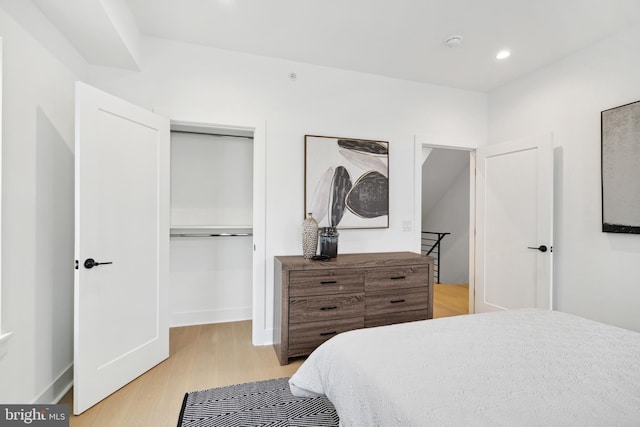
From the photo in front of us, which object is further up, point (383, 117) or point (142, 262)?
point (383, 117)

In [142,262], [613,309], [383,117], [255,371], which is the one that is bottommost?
[255,371]

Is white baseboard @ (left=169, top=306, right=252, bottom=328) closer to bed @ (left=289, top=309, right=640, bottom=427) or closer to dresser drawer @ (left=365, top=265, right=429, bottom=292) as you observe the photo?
dresser drawer @ (left=365, top=265, right=429, bottom=292)

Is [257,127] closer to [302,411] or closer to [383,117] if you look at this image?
[383,117]

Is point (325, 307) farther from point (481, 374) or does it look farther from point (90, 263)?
point (90, 263)

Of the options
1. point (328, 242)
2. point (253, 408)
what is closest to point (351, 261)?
point (328, 242)

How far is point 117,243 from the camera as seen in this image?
2.12m

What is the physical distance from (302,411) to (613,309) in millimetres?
2639

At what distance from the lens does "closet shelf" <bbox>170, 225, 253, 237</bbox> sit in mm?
3250

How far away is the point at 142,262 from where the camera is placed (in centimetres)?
232

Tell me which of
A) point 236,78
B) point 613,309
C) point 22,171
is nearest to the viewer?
point 22,171

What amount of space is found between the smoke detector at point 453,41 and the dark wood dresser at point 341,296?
6.23ft

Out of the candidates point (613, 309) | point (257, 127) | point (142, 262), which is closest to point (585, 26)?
point (613, 309)

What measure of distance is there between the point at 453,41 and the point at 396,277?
2.09 metres

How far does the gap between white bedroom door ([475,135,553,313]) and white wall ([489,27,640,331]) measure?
0.61 feet
